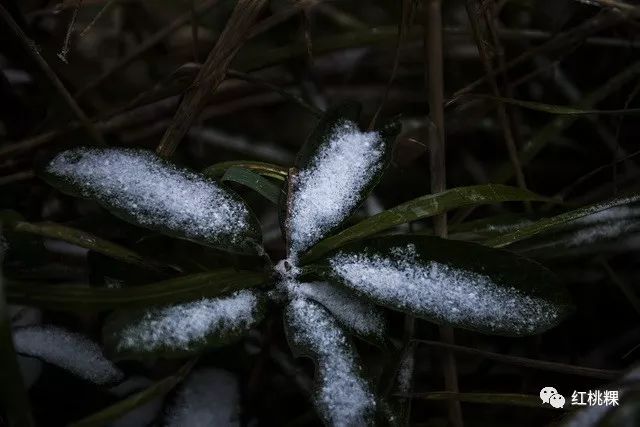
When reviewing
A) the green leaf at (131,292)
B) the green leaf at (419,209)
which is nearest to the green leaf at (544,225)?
the green leaf at (419,209)

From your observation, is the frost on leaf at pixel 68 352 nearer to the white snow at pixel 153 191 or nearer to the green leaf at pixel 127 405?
the green leaf at pixel 127 405

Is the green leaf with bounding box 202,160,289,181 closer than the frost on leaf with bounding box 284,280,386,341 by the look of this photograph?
No

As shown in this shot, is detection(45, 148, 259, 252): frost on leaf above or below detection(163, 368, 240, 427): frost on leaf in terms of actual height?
above

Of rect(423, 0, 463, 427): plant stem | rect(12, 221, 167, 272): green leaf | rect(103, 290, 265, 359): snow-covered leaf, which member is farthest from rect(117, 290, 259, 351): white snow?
rect(423, 0, 463, 427): plant stem

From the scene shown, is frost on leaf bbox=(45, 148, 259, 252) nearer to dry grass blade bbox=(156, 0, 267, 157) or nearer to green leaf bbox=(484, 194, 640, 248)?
dry grass blade bbox=(156, 0, 267, 157)

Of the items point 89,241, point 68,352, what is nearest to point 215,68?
point 89,241

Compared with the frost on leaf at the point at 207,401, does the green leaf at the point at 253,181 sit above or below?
above
